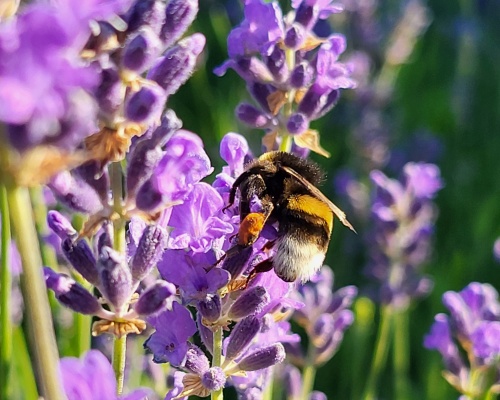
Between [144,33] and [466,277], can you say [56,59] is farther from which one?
[466,277]

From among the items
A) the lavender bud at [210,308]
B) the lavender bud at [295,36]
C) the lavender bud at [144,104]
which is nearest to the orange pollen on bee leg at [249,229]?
the lavender bud at [210,308]

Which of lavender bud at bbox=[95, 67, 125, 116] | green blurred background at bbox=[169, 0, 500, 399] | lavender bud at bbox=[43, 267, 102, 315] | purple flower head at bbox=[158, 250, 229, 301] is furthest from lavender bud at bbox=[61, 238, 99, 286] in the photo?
green blurred background at bbox=[169, 0, 500, 399]

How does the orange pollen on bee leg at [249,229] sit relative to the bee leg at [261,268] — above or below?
above

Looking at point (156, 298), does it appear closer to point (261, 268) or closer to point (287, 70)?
point (261, 268)

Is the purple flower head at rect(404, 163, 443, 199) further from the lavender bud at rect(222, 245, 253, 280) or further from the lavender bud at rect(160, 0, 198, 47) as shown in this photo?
the lavender bud at rect(160, 0, 198, 47)

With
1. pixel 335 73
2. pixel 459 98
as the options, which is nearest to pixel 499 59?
pixel 459 98

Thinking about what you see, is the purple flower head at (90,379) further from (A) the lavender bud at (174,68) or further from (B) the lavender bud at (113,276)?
(A) the lavender bud at (174,68)
